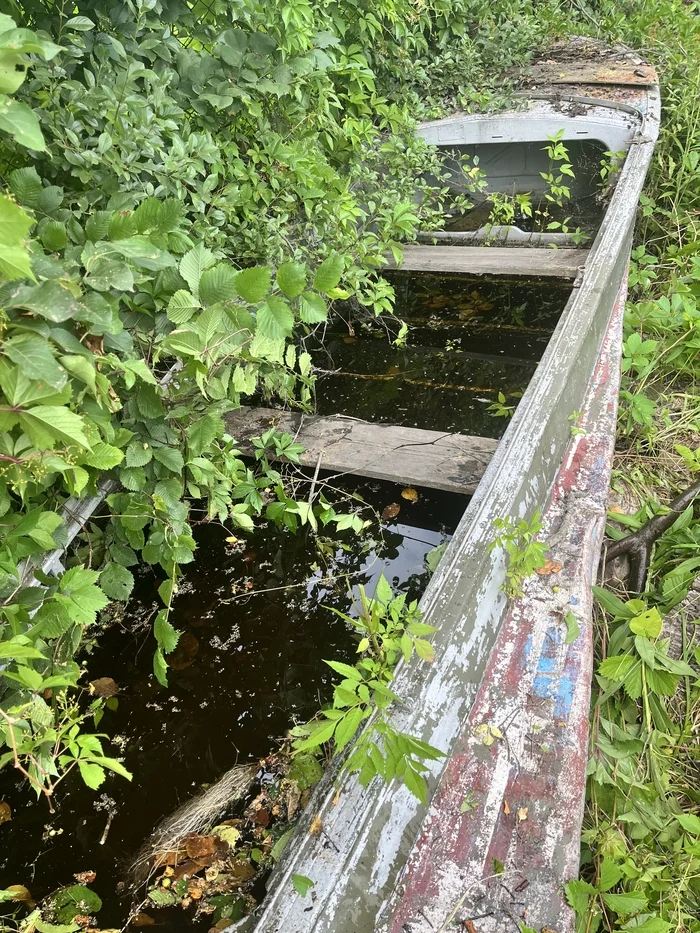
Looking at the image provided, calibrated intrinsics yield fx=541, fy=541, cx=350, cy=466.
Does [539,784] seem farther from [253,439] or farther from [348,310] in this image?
[348,310]

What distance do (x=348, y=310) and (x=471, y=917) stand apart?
308 centimetres

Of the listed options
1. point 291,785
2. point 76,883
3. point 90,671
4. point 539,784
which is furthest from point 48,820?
point 539,784

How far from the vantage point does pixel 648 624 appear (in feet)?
5.09

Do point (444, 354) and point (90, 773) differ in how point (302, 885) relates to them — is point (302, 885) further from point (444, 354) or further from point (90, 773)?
point (444, 354)

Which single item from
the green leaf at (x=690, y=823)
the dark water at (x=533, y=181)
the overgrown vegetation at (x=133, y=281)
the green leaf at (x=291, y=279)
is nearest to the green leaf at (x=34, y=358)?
the overgrown vegetation at (x=133, y=281)

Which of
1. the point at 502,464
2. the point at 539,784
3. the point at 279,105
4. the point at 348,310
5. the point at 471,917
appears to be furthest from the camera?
the point at 348,310

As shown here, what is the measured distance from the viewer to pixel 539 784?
113 cm

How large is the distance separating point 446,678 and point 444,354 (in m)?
2.27

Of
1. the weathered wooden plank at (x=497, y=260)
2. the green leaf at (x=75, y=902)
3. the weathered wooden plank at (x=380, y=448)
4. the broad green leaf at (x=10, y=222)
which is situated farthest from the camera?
the weathered wooden plank at (x=497, y=260)

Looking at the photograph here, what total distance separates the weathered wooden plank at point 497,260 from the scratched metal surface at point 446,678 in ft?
3.84

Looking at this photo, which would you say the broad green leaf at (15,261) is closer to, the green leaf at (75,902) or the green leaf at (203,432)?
the green leaf at (203,432)

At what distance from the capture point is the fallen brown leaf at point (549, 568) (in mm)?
1513

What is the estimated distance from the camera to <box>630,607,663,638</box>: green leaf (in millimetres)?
1546

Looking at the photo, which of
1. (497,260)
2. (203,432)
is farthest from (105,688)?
(497,260)
